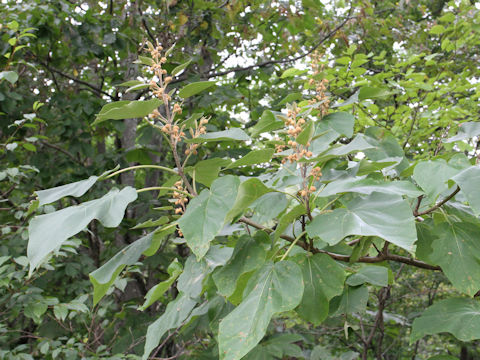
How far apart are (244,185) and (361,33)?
519cm

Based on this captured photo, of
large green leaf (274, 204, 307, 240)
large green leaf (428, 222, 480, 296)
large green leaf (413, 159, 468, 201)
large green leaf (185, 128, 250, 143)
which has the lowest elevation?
large green leaf (428, 222, 480, 296)

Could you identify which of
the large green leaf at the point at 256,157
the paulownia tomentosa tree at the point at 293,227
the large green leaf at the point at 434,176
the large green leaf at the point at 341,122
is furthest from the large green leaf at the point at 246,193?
the large green leaf at the point at 341,122

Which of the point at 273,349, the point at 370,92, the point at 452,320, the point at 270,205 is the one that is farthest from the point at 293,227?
the point at 273,349

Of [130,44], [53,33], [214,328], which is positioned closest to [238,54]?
[130,44]

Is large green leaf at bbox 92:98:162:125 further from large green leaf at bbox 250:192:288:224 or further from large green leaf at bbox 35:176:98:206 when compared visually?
large green leaf at bbox 250:192:288:224

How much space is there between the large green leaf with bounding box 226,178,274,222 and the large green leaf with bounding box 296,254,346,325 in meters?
0.32

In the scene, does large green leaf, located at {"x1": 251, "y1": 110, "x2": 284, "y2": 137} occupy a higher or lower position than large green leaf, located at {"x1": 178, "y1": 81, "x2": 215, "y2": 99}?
lower

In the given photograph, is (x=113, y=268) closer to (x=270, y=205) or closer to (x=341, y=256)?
(x=270, y=205)

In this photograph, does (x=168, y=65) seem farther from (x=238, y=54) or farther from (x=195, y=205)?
(x=195, y=205)

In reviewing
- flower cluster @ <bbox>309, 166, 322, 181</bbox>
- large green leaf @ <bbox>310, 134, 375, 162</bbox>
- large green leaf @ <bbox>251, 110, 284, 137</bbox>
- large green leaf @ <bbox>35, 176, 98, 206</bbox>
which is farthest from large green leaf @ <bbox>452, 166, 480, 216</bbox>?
large green leaf @ <bbox>35, 176, 98, 206</bbox>

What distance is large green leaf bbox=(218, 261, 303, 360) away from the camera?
891 mm

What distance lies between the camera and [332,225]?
99 centimetres

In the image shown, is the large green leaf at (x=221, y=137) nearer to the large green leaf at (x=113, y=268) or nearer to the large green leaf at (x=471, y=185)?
the large green leaf at (x=113, y=268)

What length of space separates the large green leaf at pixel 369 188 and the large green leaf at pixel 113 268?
0.54 meters
